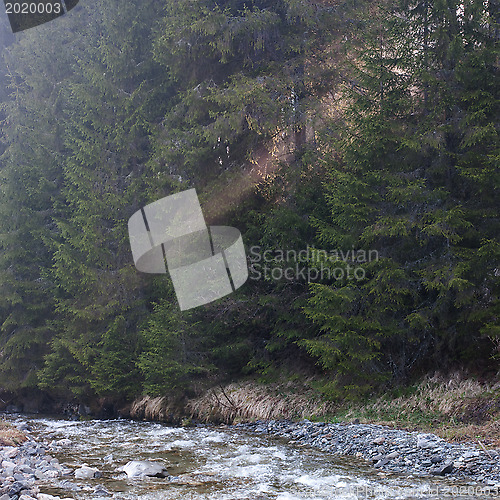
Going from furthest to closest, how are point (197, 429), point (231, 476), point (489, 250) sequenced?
point (197, 429) < point (489, 250) < point (231, 476)

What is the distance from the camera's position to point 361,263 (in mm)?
9578

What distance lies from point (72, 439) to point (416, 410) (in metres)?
6.23

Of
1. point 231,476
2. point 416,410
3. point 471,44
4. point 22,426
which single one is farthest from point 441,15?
point 22,426

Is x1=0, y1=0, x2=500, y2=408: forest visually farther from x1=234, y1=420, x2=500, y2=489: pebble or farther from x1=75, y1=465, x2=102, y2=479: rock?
x1=75, y1=465, x2=102, y2=479: rock

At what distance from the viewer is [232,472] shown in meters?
Answer: 6.55

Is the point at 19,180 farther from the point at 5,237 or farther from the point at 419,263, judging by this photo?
the point at 419,263

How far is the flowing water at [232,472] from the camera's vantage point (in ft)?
17.9

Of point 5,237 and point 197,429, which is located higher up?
point 5,237

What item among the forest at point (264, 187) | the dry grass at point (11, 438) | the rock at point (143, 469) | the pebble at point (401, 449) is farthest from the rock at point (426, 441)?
the dry grass at point (11, 438)

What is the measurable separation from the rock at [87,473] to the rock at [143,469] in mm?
373
